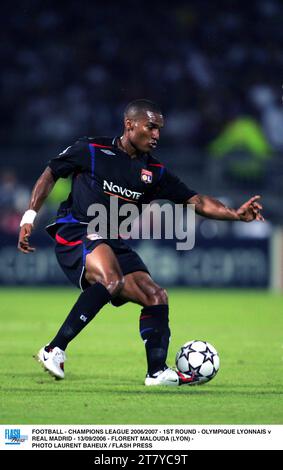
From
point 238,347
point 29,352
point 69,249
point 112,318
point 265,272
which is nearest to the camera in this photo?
point 69,249

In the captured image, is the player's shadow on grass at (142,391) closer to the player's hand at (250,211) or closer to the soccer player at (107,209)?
the soccer player at (107,209)

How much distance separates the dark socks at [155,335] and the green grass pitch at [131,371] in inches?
8.1

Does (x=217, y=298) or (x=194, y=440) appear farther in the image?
(x=217, y=298)

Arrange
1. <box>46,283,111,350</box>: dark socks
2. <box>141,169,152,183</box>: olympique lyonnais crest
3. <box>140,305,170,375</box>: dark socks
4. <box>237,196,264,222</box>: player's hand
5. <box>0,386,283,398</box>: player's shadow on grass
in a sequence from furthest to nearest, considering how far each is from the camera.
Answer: <box>141,169,152,183</box>: olympique lyonnais crest
<box>237,196,264,222</box>: player's hand
<box>140,305,170,375</box>: dark socks
<box>46,283,111,350</box>: dark socks
<box>0,386,283,398</box>: player's shadow on grass

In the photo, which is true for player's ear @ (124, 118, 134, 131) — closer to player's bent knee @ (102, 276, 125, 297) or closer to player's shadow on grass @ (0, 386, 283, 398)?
player's bent knee @ (102, 276, 125, 297)

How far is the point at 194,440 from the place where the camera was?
5285 mm

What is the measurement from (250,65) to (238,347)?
39.2ft

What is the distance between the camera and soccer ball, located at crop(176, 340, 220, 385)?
7238mm

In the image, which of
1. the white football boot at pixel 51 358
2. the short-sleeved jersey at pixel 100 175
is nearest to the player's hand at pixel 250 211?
the short-sleeved jersey at pixel 100 175

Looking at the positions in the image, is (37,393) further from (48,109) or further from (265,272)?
(48,109)

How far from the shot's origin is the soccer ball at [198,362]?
7.24 meters

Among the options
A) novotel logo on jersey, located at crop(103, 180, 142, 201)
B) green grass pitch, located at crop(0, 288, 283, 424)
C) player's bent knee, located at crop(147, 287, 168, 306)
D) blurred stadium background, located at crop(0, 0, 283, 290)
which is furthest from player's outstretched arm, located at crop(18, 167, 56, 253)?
blurred stadium background, located at crop(0, 0, 283, 290)

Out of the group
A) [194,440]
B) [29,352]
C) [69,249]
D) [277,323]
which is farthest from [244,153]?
[194,440]

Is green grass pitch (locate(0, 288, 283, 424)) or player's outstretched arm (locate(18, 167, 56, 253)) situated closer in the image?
green grass pitch (locate(0, 288, 283, 424))
